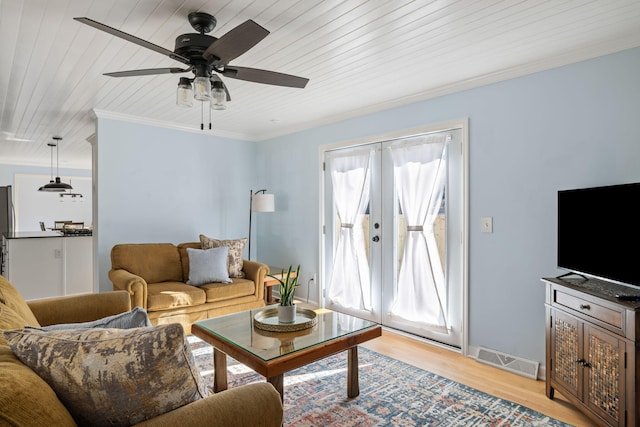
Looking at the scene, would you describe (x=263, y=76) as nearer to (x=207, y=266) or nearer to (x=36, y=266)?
(x=207, y=266)

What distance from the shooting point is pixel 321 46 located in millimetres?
2516

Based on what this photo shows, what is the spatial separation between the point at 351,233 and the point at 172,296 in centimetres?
200

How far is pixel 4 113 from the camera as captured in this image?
419 cm

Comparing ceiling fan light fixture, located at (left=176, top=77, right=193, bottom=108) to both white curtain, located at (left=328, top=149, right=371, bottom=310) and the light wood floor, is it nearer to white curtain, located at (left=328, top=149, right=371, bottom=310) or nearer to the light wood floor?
white curtain, located at (left=328, top=149, right=371, bottom=310)

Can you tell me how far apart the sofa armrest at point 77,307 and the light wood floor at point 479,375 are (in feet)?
7.01

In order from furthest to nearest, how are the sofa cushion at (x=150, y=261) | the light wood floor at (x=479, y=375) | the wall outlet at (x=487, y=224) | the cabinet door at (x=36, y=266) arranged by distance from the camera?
the cabinet door at (x=36, y=266) < the sofa cushion at (x=150, y=261) < the wall outlet at (x=487, y=224) < the light wood floor at (x=479, y=375)

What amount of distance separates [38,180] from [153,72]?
854 centimetres

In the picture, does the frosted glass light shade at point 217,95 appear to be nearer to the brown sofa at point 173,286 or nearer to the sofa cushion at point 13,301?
the sofa cushion at point 13,301

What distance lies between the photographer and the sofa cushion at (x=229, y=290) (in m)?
3.87

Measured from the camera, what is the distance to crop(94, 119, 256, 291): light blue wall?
169 inches

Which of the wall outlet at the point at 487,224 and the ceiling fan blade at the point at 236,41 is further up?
the ceiling fan blade at the point at 236,41

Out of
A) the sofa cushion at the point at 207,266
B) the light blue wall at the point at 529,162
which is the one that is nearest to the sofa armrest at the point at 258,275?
the sofa cushion at the point at 207,266

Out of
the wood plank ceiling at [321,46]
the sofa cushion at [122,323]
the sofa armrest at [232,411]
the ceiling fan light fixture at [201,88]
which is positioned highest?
the wood plank ceiling at [321,46]

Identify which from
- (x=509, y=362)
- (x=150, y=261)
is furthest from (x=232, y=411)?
(x=150, y=261)
